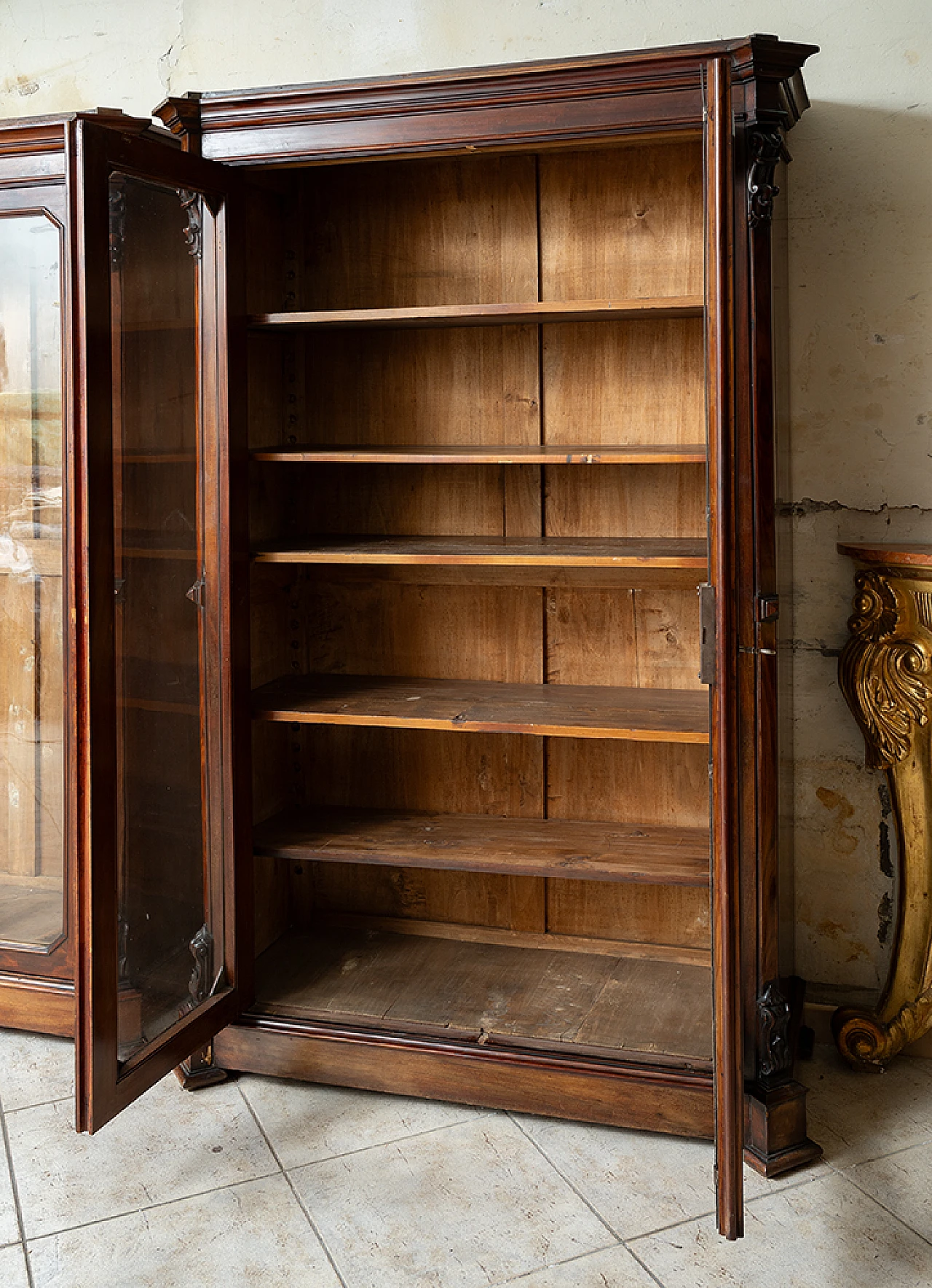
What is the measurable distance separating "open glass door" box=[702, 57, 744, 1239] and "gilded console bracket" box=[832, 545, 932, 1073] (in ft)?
2.48

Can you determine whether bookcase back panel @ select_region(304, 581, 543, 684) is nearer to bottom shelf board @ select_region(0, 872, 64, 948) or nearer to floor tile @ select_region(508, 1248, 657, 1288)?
bottom shelf board @ select_region(0, 872, 64, 948)

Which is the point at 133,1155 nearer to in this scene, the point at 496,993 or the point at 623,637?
the point at 496,993

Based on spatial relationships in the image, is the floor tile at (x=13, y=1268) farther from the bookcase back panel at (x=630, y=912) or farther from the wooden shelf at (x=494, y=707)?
the bookcase back panel at (x=630, y=912)

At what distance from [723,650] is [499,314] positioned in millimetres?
956

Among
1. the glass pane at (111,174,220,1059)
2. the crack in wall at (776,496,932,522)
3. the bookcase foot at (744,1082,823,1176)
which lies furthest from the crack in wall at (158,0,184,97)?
the bookcase foot at (744,1082,823,1176)

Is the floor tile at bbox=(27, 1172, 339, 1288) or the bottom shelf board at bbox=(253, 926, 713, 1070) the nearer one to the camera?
the floor tile at bbox=(27, 1172, 339, 1288)

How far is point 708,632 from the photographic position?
1.87m

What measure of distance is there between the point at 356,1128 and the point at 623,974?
29.9 inches

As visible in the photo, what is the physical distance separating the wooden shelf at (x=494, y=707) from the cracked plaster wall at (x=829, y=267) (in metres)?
0.42

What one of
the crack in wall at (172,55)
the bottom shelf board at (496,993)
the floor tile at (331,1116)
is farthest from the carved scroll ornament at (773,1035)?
the crack in wall at (172,55)

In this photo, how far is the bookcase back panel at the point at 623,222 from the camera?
8.68ft

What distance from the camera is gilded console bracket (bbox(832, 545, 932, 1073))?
8.05 ft

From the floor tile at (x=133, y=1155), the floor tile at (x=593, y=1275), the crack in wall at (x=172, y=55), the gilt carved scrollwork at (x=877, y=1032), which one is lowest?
the floor tile at (x=593, y=1275)

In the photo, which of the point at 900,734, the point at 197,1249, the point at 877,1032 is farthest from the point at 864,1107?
the point at 197,1249
